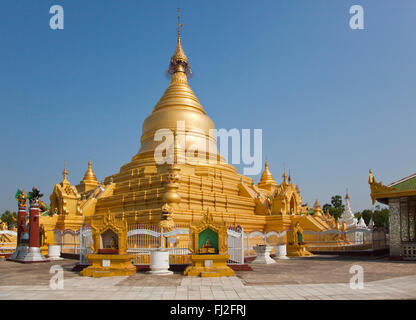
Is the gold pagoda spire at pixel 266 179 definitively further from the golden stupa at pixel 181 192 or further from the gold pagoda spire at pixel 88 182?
the gold pagoda spire at pixel 88 182

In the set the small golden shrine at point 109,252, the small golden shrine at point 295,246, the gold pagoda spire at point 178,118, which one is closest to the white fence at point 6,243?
the gold pagoda spire at point 178,118

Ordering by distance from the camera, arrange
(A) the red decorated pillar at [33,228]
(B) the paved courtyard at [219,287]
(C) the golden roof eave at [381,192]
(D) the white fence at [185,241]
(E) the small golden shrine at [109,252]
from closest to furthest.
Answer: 1. (B) the paved courtyard at [219,287]
2. (E) the small golden shrine at [109,252]
3. (D) the white fence at [185,241]
4. (C) the golden roof eave at [381,192]
5. (A) the red decorated pillar at [33,228]

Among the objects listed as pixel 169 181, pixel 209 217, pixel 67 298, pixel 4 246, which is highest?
pixel 169 181

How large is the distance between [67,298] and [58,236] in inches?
722

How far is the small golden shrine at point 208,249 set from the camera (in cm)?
1293

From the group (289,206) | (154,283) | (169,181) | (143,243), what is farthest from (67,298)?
(289,206)

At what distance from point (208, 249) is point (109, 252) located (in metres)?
3.92

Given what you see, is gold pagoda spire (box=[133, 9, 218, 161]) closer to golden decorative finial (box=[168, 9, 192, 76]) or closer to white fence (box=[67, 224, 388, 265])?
golden decorative finial (box=[168, 9, 192, 76])

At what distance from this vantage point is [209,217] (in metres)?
14.3

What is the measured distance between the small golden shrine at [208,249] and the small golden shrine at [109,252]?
2495mm

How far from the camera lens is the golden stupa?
2467 centimetres

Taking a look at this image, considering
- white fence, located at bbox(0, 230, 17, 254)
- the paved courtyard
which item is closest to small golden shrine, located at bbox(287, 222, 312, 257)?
the paved courtyard

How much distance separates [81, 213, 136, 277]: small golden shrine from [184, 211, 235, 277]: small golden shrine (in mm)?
2495
